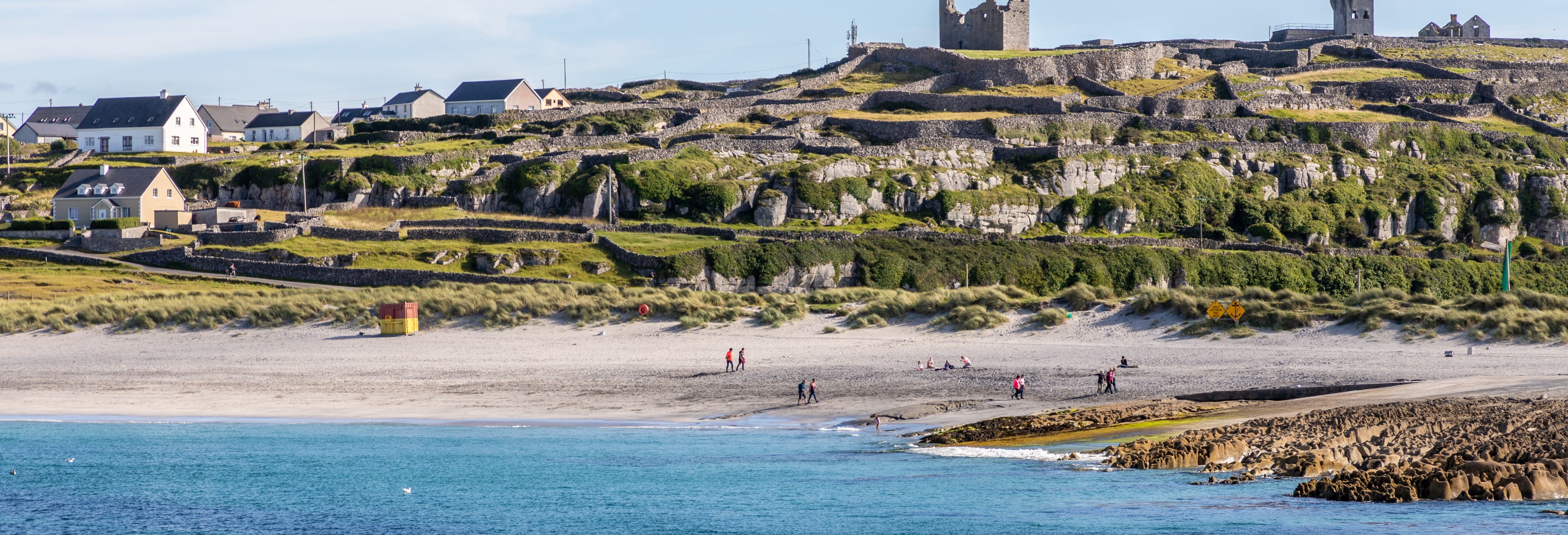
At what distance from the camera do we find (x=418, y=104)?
99.8m

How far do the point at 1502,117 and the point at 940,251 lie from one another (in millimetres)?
53804

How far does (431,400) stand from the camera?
32250mm

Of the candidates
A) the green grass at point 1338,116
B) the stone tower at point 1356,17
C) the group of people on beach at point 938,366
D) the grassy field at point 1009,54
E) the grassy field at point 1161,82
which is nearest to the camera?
the group of people on beach at point 938,366

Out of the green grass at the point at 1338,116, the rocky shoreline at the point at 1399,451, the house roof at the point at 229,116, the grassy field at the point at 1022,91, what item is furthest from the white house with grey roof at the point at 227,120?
the rocky shoreline at the point at 1399,451

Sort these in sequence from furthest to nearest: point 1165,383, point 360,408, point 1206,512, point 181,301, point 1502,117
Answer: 1. point 1502,117
2. point 181,301
3. point 360,408
4. point 1165,383
5. point 1206,512

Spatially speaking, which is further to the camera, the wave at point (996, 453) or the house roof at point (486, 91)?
the house roof at point (486, 91)

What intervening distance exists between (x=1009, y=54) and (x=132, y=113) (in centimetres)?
5899

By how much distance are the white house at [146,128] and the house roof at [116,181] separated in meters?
14.6

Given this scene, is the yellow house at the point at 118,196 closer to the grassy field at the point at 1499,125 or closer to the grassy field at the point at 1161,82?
the grassy field at the point at 1161,82

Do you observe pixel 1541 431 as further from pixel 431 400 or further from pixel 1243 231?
pixel 1243 231

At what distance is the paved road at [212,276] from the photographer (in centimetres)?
5088

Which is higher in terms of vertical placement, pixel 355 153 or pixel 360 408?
pixel 355 153

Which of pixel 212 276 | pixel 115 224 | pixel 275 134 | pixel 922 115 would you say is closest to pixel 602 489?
pixel 212 276

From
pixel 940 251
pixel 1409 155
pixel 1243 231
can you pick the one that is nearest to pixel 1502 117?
pixel 1409 155
